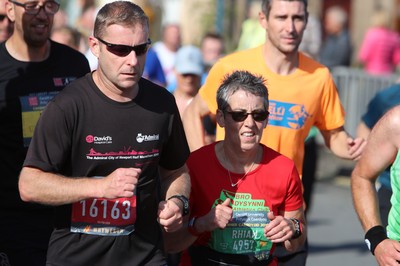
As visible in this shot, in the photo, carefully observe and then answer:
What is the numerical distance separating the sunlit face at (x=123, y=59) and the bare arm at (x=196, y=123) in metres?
1.83

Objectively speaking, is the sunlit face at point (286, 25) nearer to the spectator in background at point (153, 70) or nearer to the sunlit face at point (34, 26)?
the sunlit face at point (34, 26)

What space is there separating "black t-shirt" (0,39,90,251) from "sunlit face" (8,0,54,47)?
0.53 feet

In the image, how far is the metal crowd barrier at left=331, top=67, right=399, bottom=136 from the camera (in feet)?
51.8

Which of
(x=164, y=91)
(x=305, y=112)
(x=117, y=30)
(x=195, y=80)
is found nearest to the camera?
(x=117, y=30)

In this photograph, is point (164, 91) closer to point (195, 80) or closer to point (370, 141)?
point (370, 141)

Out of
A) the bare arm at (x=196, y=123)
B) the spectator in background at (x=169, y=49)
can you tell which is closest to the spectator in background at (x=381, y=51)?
the spectator in background at (x=169, y=49)

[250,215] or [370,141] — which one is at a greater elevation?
[370,141]

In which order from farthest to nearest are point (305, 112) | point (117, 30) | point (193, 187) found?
1. point (305, 112)
2. point (193, 187)
3. point (117, 30)

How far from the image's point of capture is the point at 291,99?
261 inches

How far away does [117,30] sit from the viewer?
5.00 metres

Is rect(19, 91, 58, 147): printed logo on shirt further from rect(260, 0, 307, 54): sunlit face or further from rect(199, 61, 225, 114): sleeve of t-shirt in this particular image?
rect(260, 0, 307, 54): sunlit face

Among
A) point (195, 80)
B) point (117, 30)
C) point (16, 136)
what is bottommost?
point (195, 80)

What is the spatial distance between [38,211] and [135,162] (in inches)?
46.4

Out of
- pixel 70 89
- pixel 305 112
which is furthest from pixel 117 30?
pixel 305 112
